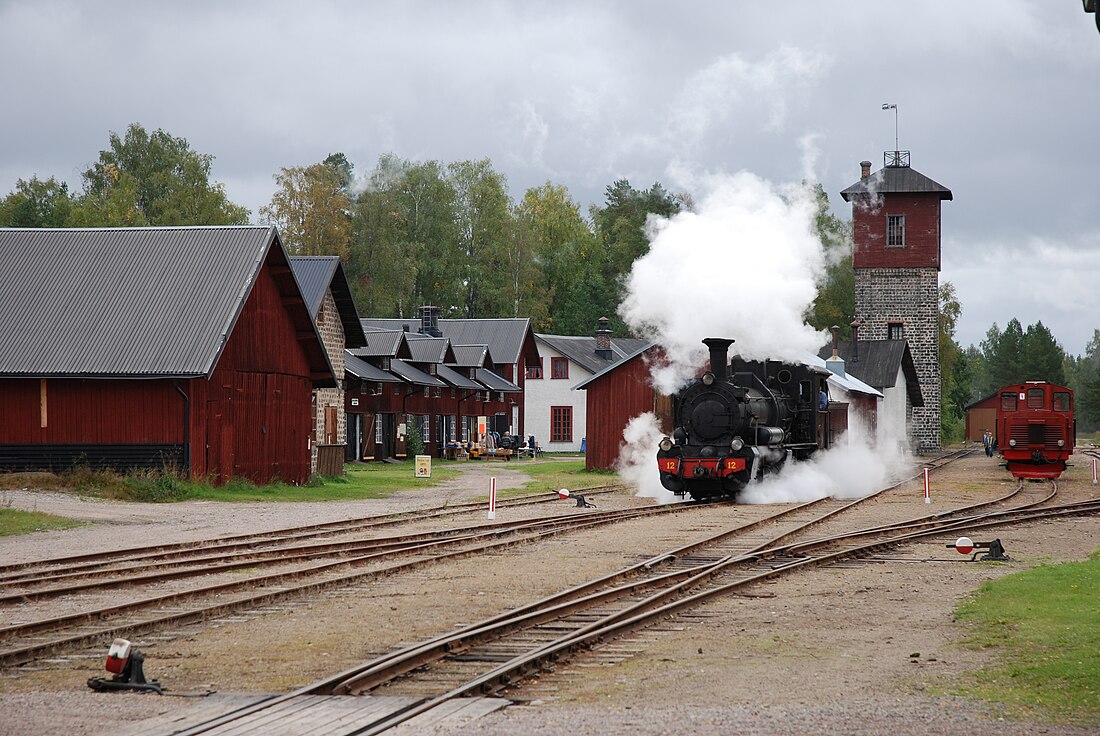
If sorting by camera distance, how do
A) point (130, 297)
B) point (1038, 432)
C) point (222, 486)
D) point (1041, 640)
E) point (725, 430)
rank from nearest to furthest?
point (1041, 640) → point (725, 430) → point (222, 486) → point (130, 297) → point (1038, 432)

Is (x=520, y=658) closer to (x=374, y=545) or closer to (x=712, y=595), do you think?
(x=712, y=595)

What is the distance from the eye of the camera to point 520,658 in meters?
8.74

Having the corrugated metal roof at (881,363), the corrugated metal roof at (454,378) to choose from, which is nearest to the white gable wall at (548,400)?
the corrugated metal roof at (454,378)

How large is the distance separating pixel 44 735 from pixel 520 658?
10.1 ft

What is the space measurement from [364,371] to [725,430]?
23332 millimetres

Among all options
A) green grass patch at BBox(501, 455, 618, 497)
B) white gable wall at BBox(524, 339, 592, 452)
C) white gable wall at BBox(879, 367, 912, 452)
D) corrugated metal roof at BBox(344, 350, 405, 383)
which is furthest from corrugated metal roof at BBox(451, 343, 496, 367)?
white gable wall at BBox(879, 367, 912, 452)

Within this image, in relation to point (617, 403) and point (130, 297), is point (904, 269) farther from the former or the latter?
point (130, 297)

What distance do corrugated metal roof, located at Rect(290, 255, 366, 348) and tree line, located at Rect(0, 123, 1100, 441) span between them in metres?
24.5

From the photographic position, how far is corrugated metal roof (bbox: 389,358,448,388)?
4958 cm

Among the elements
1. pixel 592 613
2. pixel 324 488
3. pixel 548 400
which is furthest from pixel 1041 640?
pixel 548 400

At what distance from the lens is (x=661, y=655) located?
31.1ft

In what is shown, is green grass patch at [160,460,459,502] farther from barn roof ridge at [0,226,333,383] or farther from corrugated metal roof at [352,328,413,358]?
corrugated metal roof at [352,328,413,358]

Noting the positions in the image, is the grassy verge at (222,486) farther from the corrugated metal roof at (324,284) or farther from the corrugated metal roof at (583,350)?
the corrugated metal roof at (583,350)

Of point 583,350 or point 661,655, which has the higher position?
point 583,350
